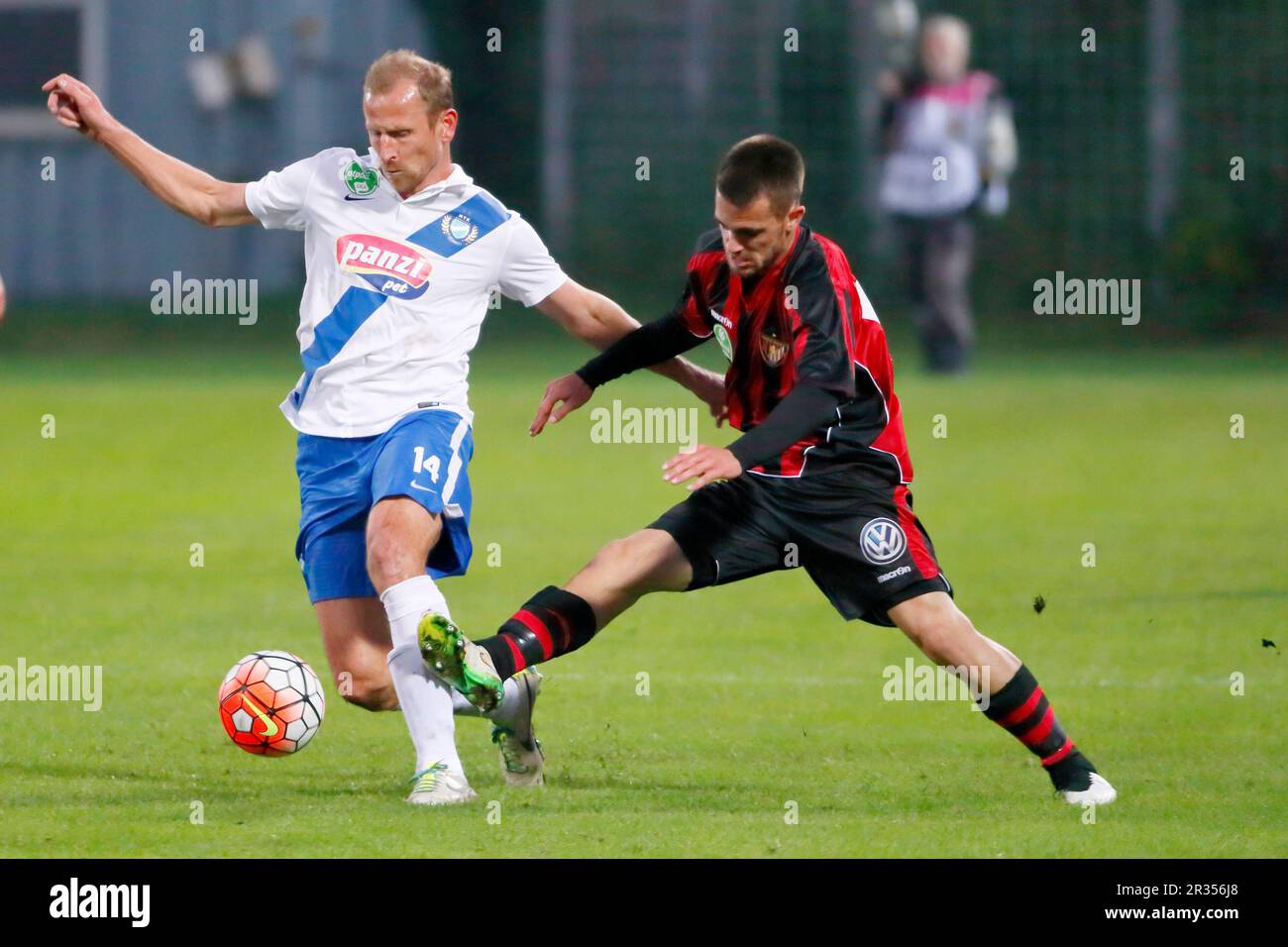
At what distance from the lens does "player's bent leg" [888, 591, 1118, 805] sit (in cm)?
605

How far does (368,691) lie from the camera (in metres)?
6.63

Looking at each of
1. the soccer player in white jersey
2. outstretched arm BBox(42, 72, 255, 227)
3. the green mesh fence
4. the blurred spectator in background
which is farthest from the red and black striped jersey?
the green mesh fence

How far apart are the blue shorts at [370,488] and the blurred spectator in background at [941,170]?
1349 centimetres

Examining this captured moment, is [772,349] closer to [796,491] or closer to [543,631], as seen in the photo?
Result: [796,491]

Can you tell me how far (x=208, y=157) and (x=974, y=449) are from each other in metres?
13.2

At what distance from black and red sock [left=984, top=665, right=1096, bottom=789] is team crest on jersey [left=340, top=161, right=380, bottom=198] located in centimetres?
244

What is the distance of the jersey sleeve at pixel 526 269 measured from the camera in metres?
6.59

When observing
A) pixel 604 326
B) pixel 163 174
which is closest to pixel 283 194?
pixel 163 174

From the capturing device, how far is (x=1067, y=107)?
2523 cm

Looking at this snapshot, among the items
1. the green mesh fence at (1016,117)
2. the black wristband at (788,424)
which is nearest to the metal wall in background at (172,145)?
the green mesh fence at (1016,117)

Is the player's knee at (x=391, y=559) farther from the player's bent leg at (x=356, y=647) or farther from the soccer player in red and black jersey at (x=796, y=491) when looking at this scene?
the player's bent leg at (x=356, y=647)

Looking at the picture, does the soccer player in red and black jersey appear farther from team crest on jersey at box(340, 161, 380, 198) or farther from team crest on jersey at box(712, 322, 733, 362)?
team crest on jersey at box(340, 161, 380, 198)

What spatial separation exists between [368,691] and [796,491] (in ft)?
4.98
